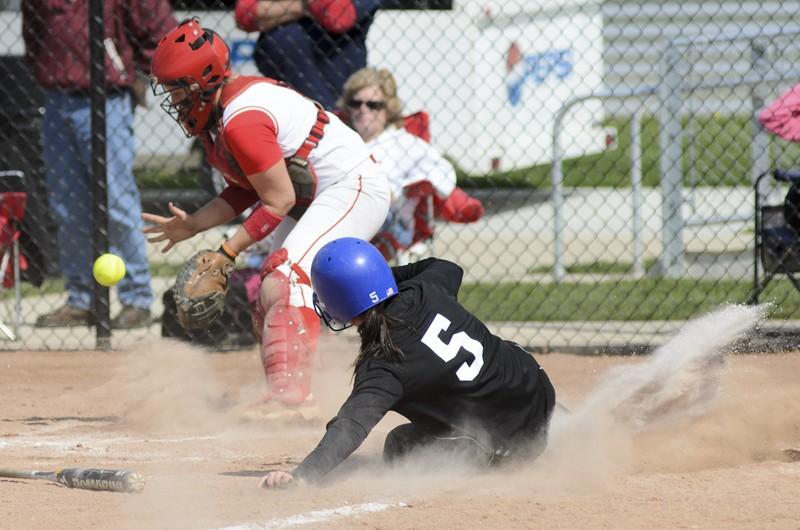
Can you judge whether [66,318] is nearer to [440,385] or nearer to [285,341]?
[285,341]

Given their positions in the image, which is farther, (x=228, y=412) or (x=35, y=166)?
(x=35, y=166)

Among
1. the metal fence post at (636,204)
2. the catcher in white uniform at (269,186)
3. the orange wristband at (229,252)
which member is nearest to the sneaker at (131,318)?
the catcher in white uniform at (269,186)

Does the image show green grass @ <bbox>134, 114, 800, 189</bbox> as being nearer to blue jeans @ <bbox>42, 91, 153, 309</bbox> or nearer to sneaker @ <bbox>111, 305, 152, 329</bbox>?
blue jeans @ <bbox>42, 91, 153, 309</bbox>

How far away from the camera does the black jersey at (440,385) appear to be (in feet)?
14.4

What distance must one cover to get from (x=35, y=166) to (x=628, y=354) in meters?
5.43

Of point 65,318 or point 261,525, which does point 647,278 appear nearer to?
point 65,318

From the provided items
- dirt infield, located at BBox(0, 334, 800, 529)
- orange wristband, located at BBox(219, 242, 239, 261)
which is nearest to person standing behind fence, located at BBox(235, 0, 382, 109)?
dirt infield, located at BBox(0, 334, 800, 529)

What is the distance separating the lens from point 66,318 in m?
8.95

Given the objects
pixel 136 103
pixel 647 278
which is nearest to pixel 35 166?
pixel 136 103

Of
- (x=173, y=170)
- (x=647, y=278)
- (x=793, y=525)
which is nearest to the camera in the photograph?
(x=793, y=525)

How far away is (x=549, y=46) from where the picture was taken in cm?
1455

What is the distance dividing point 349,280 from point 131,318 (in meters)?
4.69

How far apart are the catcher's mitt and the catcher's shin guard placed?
204 mm

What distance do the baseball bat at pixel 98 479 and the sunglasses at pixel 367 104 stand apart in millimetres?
4265
